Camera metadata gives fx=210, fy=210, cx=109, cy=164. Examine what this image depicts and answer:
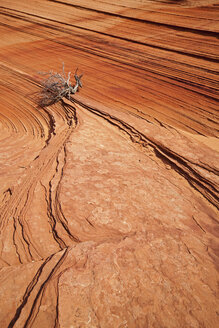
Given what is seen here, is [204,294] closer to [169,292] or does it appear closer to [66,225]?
[169,292]

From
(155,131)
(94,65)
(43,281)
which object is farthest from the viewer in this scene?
(94,65)

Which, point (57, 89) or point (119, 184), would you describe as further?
point (57, 89)

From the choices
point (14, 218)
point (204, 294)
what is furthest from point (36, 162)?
point (204, 294)

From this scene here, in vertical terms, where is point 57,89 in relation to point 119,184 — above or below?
above

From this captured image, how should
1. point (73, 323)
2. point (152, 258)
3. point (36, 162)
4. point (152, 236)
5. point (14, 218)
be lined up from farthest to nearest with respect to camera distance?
point (36, 162) < point (14, 218) < point (152, 236) < point (152, 258) < point (73, 323)

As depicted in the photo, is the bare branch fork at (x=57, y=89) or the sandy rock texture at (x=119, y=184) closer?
the sandy rock texture at (x=119, y=184)

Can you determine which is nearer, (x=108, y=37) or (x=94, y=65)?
(x=94, y=65)

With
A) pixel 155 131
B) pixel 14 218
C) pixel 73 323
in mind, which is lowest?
pixel 14 218

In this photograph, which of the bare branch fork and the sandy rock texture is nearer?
the sandy rock texture
